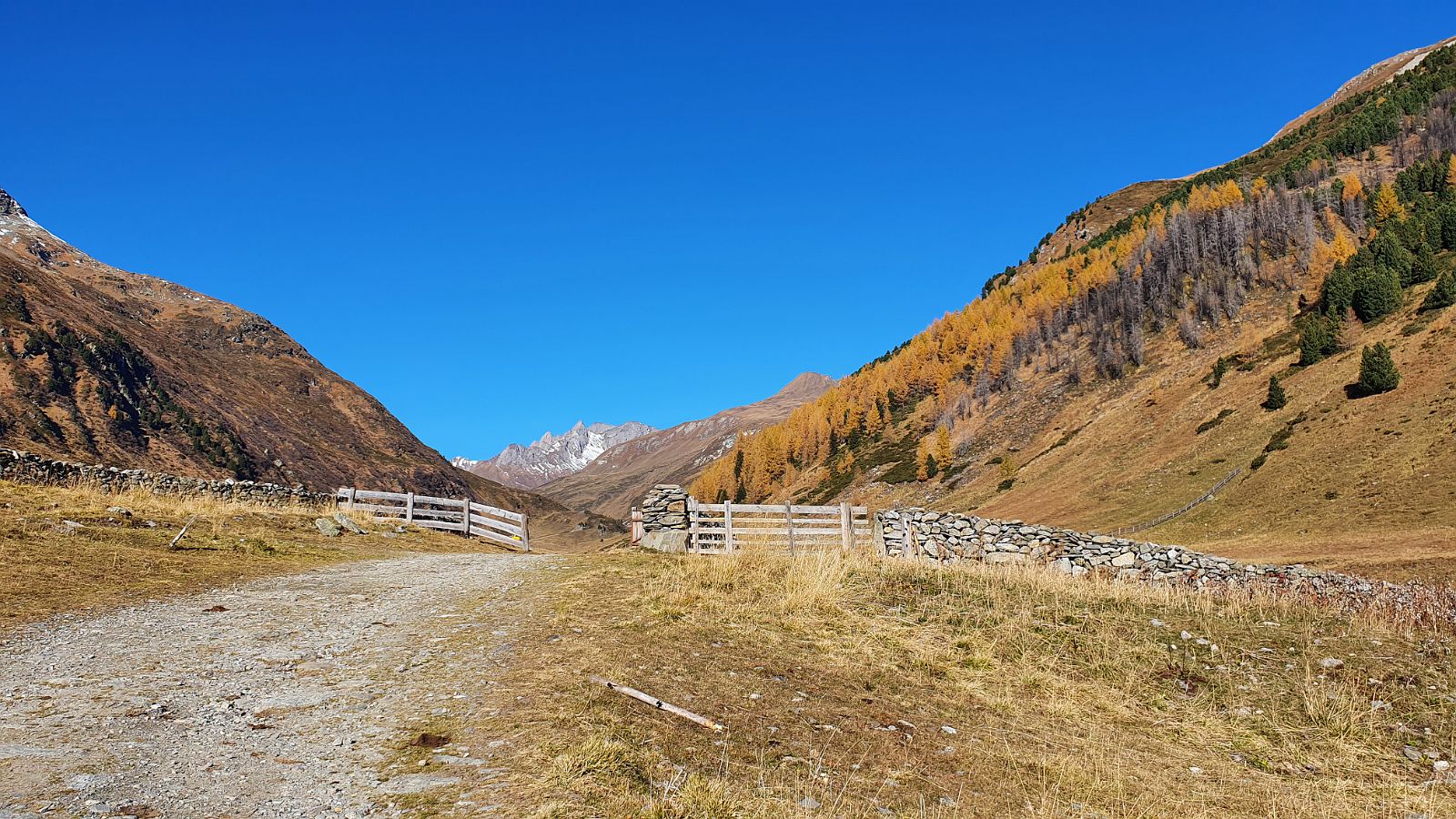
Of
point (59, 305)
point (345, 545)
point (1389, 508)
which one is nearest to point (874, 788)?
point (345, 545)

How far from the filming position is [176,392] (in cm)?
9669

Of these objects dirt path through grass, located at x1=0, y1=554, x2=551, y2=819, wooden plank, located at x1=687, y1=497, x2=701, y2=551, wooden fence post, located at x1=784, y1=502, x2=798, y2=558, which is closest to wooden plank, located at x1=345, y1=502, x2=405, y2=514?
wooden plank, located at x1=687, y1=497, x2=701, y2=551

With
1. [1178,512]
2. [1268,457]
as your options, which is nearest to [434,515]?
[1178,512]

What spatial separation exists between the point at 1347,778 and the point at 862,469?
106605 mm

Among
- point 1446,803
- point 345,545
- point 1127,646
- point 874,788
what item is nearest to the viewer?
Result: point 874,788

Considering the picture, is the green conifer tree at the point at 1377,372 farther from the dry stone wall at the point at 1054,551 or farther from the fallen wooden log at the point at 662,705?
the fallen wooden log at the point at 662,705

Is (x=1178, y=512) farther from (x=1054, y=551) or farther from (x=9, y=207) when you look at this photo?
(x=9, y=207)

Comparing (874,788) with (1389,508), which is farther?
(1389,508)

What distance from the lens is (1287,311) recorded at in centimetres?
8031

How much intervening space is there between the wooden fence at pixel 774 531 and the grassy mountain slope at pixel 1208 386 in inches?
790

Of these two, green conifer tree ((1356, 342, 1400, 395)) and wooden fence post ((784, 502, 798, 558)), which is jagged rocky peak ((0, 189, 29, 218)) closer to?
wooden fence post ((784, 502, 798, 558))

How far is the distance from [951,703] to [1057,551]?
19.8m

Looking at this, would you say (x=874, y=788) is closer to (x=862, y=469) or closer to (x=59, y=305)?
(x=862, y=469)

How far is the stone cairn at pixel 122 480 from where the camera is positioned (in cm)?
2439
